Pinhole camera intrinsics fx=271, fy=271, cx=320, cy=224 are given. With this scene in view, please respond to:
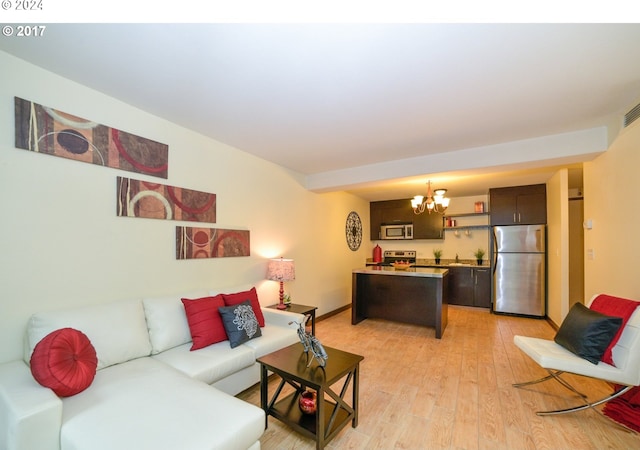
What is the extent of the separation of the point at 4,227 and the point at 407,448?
2958 mm

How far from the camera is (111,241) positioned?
222 cm

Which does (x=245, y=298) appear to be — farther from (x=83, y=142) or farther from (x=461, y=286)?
A: (x=461, y=286)

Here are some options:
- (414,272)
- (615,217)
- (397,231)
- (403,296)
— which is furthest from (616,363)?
(397,231)

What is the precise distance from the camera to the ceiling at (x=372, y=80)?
5.03 feet

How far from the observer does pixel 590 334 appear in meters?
2.08

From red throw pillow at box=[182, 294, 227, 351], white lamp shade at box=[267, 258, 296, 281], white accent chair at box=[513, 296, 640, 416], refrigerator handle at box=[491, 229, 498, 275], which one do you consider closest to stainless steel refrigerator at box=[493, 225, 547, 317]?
refrigerator handle at box=[491, 229, 498, 275]

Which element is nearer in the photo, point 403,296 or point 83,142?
point 83,142

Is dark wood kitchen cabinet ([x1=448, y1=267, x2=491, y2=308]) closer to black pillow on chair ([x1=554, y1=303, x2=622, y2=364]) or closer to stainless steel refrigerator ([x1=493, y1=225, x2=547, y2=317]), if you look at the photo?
stainless steel refrigerator ([x1=493, y1=225, x2=547, y2=317])

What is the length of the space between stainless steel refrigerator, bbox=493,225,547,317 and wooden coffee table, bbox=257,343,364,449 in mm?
4500

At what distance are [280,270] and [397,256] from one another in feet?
13.6

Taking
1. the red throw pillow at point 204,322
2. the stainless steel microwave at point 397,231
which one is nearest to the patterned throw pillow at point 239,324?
the red throw pillow at point 204,322

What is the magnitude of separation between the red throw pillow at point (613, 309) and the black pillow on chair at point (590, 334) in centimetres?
7

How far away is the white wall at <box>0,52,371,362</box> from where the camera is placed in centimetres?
176

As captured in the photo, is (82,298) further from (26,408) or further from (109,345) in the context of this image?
(26,408)
